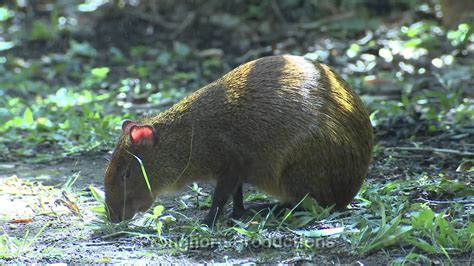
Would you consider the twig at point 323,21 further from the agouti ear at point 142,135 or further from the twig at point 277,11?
the agouti ear at point 142,135

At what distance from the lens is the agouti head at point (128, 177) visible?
5086 millimetres

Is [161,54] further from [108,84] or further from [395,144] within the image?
[395,144]

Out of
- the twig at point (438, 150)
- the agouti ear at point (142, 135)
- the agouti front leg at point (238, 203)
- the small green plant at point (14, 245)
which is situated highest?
the agouti ear at point (142, 135)

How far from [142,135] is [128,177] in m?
0.27

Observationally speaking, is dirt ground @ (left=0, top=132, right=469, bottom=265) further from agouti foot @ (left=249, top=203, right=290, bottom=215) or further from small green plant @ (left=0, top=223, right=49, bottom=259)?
agouti foot @ (left=249, top=203, right=290, bottom=215)

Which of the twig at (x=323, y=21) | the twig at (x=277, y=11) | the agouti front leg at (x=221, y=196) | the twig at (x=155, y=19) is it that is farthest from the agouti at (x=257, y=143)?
the twig at (x=155, y=19)

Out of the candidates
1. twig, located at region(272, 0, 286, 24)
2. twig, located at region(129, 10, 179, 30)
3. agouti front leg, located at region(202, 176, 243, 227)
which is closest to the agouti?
agouti front leg, located at region(202, 176, 243, 227)

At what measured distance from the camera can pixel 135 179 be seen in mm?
5164

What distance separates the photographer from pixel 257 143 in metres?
4.98

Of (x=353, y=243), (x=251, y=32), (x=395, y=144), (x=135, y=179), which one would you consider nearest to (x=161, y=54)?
(x=251, y=32)

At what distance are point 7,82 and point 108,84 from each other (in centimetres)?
124

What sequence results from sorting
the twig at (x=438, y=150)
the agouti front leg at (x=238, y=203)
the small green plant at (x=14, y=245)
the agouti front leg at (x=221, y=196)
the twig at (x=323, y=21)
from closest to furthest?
the small green plant at (x=14, y=245) < the agouti front leg at (x=221, y=196) < the agouti front leg at (x=238, y=203) < the twig at (x=438, y=150) < the twig at (x=323, y=21)

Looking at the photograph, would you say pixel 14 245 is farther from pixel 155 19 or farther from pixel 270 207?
pixel 155 19

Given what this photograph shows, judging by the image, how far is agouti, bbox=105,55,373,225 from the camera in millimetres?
4922
